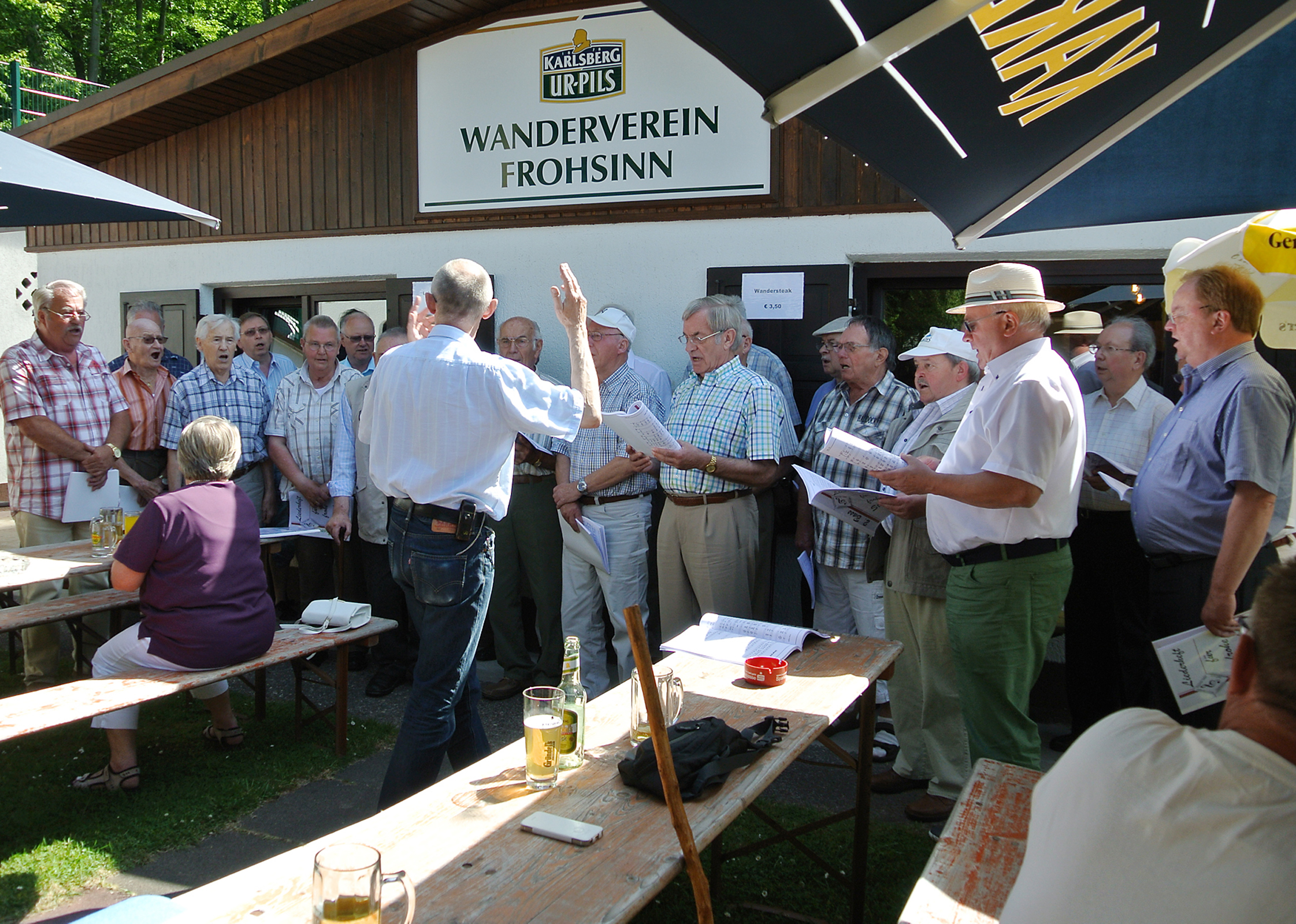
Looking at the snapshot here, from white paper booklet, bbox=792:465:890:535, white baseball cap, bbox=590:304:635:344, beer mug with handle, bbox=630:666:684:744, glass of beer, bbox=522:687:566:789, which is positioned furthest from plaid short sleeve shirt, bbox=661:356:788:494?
glass of beer, bbox=522:687:566:789

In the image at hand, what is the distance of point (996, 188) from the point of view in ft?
8.38

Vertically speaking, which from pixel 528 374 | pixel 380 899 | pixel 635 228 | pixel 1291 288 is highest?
pixel 635 228

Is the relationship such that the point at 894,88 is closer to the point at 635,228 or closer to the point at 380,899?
the point at 380,899

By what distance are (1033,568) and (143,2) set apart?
32.9m

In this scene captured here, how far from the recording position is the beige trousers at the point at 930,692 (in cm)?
357

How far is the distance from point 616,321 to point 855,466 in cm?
158

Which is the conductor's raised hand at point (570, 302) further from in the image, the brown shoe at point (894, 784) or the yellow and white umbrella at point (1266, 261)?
the brown shoe at point (894, 784)

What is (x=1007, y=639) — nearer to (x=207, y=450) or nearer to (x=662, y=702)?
(x=662, y=702)

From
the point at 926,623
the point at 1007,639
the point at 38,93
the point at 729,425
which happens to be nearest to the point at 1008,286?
the point at 1007,639

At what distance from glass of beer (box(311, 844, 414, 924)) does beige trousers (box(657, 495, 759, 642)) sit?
3096 mm

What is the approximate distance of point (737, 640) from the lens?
2887 mm

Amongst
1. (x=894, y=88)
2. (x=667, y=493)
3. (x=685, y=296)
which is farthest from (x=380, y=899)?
(x=685, y=296)

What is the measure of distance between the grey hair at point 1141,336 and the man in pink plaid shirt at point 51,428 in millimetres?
5293

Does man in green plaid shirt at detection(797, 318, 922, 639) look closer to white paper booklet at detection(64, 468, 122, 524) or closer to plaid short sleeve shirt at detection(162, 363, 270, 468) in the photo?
plaid short sleeve shirt at detection(162, 363, 270, 468)
